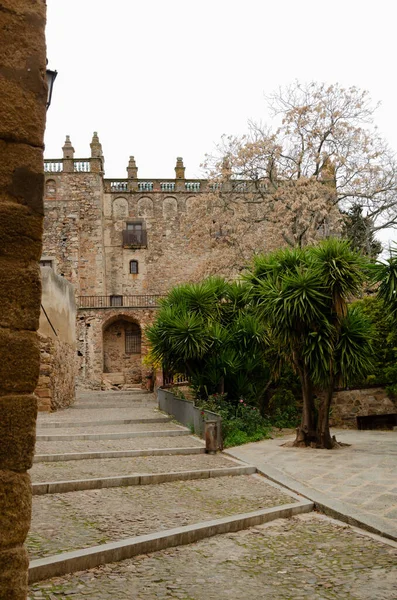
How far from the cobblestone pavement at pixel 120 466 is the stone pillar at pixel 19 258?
488 cm

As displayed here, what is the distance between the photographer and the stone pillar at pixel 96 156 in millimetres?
33812

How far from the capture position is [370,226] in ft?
73.6

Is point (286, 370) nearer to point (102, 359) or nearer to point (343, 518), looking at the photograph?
point (343, 518)

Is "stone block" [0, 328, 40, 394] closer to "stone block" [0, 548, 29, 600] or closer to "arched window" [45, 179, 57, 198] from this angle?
"stone block" [0, 548, 29, 600]

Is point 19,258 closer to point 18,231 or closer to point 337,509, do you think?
point 18,231

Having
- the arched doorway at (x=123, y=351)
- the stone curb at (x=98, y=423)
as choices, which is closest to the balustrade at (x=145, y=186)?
the arched doorway at (x=123, y=351)

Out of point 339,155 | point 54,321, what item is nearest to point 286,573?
point 54,321

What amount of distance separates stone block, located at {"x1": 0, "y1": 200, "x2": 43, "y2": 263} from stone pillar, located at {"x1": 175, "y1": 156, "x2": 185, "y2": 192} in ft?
109

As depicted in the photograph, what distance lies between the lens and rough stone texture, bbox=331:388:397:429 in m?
13.0

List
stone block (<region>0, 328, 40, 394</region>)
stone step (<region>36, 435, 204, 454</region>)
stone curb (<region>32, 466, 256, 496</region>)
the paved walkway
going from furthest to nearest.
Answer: stone step (<region>36, 435, 204, 454</region>)
stone curb (<region>32, 466, 256, 496</region>)
the paved walkway
stone block (<region>0, 328, 40, 394</region>)


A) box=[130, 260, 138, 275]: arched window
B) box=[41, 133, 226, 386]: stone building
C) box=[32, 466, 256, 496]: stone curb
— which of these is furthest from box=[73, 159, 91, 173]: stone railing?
box=[32, 466, 256, 496]: stone curb

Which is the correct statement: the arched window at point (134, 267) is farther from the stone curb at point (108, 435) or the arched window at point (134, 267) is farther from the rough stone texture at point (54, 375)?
the stone curb at point (108, 435)

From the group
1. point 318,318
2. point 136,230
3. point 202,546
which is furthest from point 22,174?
point 136,230

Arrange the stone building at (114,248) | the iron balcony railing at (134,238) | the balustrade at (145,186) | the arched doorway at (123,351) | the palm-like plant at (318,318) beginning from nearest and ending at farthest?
the palm-like plant at (318,318)
the stone building at (114,248)
the arched doorway at (123,351)
the iron balcony railing at (134,238)
the balustrade at (145,186)
